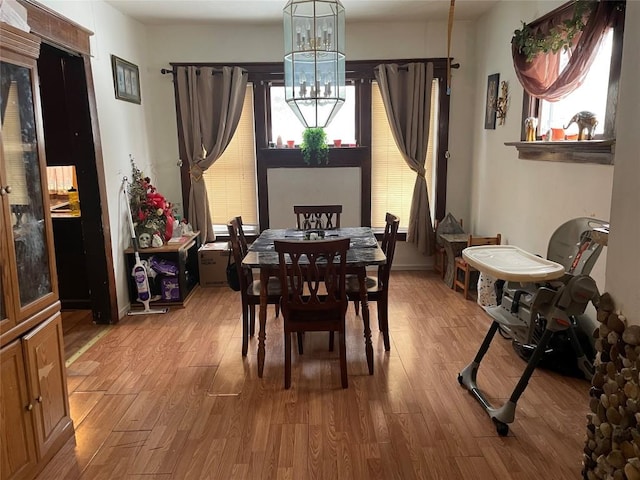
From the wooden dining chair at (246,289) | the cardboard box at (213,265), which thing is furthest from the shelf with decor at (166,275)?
the wooden dining chair at (246,289)

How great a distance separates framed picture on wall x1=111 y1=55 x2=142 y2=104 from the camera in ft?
13.8

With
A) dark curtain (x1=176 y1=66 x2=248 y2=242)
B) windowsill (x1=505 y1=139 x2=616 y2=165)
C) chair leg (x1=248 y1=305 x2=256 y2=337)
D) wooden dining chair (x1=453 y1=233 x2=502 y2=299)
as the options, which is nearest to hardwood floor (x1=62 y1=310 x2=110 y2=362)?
chair leg (x1=248 y1=305 x2=256 y2=337)

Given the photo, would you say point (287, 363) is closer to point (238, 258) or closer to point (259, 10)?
point (238, 258)

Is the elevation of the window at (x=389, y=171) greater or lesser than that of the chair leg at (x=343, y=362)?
greater

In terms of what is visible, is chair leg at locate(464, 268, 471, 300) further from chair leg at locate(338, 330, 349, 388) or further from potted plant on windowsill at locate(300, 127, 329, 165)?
chair leg at locate(338, 330, 349, 388)

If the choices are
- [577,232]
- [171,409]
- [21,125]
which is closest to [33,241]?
[21,125]

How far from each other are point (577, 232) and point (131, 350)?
9.91 feet

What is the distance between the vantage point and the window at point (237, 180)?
17.3 feet

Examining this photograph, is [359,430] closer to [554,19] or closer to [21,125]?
[21,125]

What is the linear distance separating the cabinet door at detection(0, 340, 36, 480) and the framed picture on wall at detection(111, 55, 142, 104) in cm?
286

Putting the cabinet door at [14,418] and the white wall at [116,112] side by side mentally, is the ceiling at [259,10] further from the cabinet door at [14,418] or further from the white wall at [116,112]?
the cabinet door at [14,418]

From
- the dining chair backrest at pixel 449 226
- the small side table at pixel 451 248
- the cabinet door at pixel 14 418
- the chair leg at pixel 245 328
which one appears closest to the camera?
the cabinet door at pixel 14 418

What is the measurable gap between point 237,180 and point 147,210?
1.20 m

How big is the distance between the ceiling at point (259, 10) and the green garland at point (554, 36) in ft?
3.12
